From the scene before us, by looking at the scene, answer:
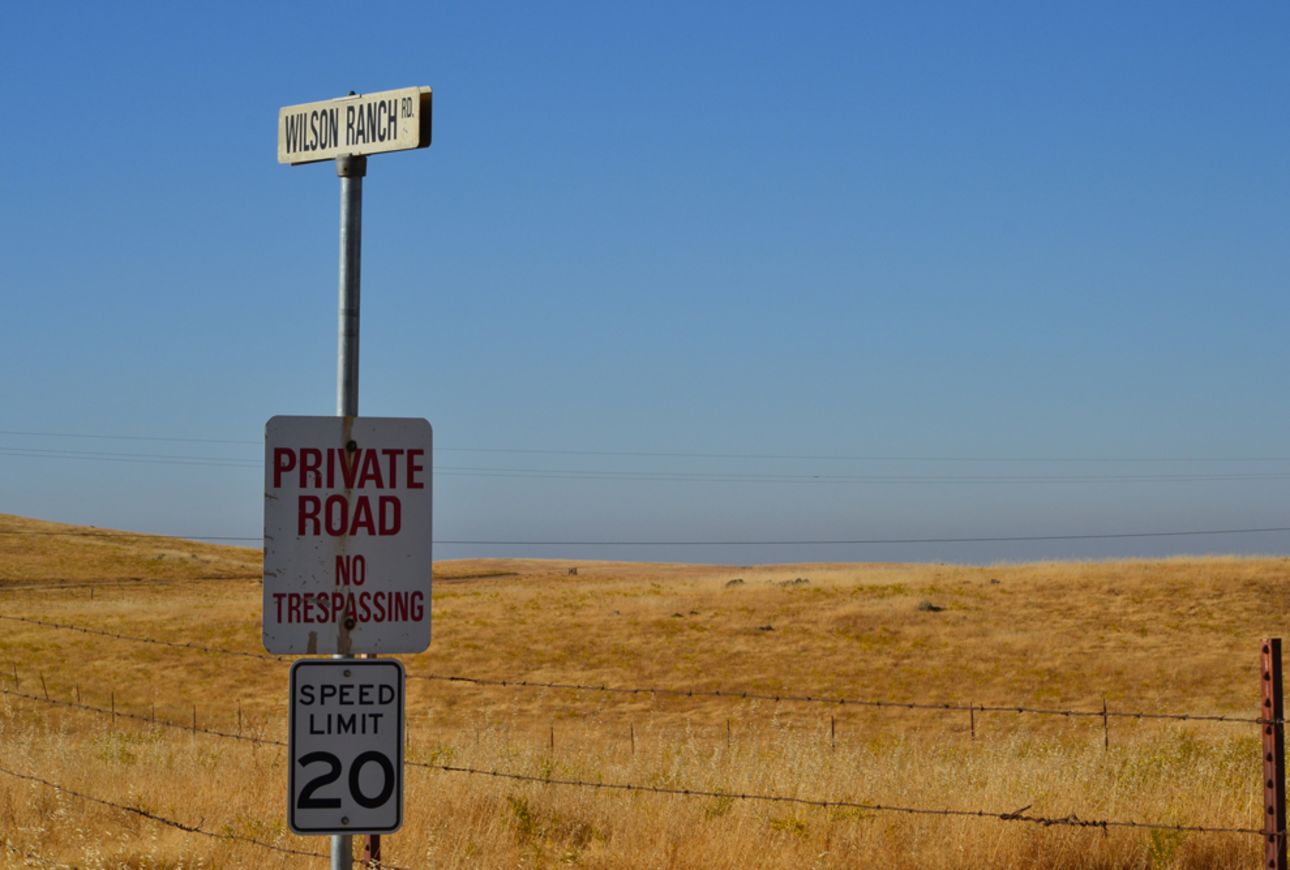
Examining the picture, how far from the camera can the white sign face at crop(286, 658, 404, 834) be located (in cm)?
497

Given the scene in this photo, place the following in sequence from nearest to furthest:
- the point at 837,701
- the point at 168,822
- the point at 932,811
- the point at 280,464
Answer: the point at 280,464 < the point at 932,811 < the point at 168,822 < the point at 837,701

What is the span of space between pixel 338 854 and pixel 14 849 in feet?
14.7

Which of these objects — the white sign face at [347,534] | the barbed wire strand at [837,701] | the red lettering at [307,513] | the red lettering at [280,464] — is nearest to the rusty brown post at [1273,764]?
the barbed wire strand at [837,701]

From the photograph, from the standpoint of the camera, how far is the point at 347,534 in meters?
5.03

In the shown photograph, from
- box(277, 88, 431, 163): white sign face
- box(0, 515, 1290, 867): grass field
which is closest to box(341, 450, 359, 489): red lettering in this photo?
box(277, 88, 431, 163): white sign face

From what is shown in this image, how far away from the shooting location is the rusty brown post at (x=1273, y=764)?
24.2ft

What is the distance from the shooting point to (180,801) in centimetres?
980

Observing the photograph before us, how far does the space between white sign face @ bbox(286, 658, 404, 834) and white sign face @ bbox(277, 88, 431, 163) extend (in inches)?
81.3

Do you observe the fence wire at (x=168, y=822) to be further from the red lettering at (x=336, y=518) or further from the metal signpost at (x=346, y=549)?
the red lettering at (x=336, y=518)

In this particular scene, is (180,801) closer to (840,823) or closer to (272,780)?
(272,780)

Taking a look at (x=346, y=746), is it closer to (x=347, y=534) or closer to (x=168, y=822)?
(x=347, y=534)

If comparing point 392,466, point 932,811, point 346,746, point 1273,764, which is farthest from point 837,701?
point 392,466

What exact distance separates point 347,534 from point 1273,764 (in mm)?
5474

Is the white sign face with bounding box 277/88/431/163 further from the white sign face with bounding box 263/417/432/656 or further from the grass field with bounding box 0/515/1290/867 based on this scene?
the grass field with bounding box 0/515/1290/867
